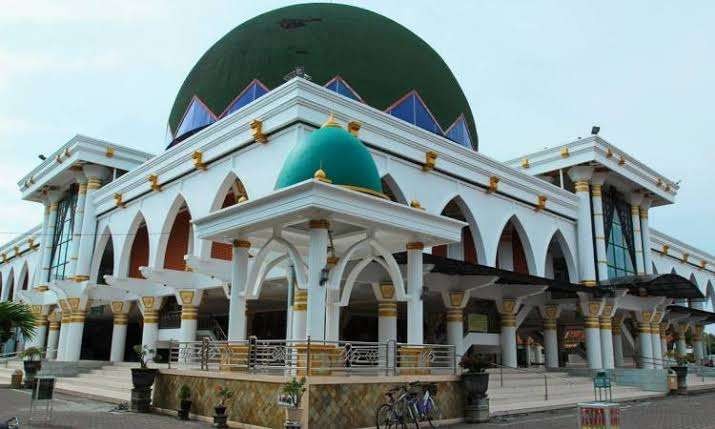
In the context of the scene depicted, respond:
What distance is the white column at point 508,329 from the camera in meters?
20.4

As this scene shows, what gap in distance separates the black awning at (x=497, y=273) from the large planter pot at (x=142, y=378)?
6313 millimetres

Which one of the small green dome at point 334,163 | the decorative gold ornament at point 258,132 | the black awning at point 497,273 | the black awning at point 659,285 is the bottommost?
the black awning at point 497,273

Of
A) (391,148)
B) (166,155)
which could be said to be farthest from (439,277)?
(166,155)

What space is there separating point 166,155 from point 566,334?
2375cm

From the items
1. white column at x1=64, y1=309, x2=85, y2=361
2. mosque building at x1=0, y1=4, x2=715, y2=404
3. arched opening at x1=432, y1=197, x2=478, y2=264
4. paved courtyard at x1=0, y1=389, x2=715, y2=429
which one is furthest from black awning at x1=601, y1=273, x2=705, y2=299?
white column at x1=64, y1=309, x2=85, y2=361

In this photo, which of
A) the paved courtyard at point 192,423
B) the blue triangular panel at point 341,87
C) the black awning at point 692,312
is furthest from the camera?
the black awning at point 692,312

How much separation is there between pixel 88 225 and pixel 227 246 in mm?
7773

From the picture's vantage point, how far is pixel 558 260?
28094 millimetres

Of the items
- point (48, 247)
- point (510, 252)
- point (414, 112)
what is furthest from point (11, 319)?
point (510, 252)

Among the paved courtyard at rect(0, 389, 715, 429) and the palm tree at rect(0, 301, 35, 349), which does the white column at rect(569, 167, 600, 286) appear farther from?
the palm tree at rect(0, 301, 35, 349)

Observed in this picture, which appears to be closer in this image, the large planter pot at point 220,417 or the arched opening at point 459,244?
the large planter pot at point 220,417

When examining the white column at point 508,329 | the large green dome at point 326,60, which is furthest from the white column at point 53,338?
the white column at point 508,329

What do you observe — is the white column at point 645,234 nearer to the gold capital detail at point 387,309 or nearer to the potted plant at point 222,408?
the gold capital detail at point 387,309

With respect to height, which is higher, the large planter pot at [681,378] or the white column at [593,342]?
the white column at [593,342]
